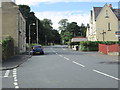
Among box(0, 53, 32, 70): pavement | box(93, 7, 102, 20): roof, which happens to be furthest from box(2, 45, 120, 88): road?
box(93, 7, 102, 20): roof

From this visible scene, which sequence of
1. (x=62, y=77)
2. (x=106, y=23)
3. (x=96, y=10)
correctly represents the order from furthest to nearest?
(x=96, y=10), (x=106, y=23), (x=62, y=77)

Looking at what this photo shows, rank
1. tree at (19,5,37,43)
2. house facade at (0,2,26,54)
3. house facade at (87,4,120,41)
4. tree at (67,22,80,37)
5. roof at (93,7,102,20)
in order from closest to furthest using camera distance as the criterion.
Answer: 1. house facade at (0,2,26,54)
2. house facade at (87,4,120,41)
3. roof at (93,7,102,20)
4. tree at (19,5,37,43)
5. tree at (67,22,80,37)

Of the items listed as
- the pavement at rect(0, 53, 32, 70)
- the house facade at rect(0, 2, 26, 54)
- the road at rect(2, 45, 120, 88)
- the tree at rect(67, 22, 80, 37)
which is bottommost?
→ the pavement at rect(0, 53, 32, 70)

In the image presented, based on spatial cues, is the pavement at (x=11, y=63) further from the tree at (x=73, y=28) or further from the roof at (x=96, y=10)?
the tree at (x=73, y=28)

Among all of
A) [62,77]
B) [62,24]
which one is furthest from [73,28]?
[62,77]

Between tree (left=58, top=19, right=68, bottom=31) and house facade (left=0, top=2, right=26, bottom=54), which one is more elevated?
tree (left=58, top=19, right=68, bottom=31)

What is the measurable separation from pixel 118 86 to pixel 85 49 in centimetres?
4335

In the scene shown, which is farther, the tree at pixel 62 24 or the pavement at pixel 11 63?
the tree at pixel 62 24

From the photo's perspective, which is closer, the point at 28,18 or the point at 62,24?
the point at 28,18

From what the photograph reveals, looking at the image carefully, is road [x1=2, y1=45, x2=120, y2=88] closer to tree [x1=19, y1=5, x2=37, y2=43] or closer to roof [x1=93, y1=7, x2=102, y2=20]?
roof [x1=93, y1=7, x2=102, y2=20]

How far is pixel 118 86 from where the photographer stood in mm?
9180

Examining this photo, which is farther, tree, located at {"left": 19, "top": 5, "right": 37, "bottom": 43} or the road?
tree, located at {"left": 19, "top": 5, "right": 37, "bottom": 43}

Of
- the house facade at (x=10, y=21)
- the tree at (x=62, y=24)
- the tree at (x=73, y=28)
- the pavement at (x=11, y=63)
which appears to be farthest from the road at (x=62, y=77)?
the tree at (x=62, y=24)

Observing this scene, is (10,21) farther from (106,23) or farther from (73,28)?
(73,28)
